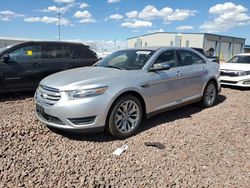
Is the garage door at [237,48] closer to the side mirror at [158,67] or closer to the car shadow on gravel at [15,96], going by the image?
the car shadow on gravel at [15,96]

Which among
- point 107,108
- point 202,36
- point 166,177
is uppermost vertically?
point 202,36

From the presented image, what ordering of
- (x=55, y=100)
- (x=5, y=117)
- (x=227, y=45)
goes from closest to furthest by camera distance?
1. (x=55, y=100)
2. (x=5, y=117)
3. (x=227, y=45)

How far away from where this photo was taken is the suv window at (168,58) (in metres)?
4.90

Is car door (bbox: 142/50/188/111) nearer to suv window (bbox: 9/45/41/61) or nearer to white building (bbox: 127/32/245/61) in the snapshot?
suv window (bbox: 9/45/41/61)

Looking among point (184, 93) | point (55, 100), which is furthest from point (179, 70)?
point (55, 100)

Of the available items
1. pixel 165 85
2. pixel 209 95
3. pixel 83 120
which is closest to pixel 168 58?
pixel 165 85

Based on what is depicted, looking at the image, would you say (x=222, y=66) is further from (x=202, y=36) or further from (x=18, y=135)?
(x=202, y=36)

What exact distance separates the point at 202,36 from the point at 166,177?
134 feet

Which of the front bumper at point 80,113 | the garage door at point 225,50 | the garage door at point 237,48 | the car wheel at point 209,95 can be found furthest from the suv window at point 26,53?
the garage door at point 237,48

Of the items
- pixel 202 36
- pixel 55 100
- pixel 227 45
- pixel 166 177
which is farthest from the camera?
pixel 227 45

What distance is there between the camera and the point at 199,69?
5.84 metres

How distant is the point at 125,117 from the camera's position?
4.20 metres

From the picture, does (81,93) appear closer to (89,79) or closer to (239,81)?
(89,79)

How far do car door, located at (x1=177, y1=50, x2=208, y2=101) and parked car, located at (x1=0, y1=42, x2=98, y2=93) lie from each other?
3.51 m
